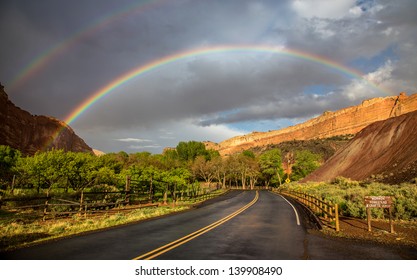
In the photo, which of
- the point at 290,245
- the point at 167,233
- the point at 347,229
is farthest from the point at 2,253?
the point at 347,229

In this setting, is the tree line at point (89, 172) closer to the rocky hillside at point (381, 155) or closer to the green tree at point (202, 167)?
the green tree at point (202, 167)

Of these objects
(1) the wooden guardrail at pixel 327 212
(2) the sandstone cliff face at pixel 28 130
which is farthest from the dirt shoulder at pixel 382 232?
(2) the sandstone cliff face at pixel 28 130

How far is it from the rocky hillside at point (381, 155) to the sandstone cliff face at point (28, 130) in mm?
81367

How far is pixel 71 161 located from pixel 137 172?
12473 millimetres

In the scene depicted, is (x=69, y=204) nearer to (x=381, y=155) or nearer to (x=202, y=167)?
(x=381, y=155)

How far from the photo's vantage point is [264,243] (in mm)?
11398

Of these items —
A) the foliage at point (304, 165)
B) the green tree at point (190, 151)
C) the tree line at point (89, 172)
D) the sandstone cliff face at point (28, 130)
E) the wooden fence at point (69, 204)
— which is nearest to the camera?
the wooden fence at point (69, 204)

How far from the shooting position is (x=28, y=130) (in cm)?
14125

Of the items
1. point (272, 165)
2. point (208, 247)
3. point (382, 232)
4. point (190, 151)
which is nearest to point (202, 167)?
point (190, 151)

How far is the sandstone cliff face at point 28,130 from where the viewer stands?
11969 cm

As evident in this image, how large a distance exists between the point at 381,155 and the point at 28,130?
5684 inches

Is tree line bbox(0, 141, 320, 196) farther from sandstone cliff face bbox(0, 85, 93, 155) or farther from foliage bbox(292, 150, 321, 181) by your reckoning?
sandstone cliff face bbox(0, 85, 93, 155)

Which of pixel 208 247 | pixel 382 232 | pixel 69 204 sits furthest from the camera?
pixel 69 204

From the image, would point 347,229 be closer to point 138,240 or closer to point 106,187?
point 138,240
